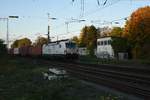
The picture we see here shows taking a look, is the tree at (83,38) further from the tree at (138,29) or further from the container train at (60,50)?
the container train at (60,50)

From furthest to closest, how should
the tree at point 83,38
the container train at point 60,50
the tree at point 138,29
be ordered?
1. the tree at point 83,38
2. the tree at point 138,29
3. the container train at point 60,50

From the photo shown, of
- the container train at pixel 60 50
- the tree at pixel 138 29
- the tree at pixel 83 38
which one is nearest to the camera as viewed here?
the container train at pixel 60 50

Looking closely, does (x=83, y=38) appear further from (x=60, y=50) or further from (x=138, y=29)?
(x=60, y=50)

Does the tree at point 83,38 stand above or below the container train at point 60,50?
above

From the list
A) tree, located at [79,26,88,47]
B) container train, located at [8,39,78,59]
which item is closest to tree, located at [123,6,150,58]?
container train, located at [8,39,78,59]

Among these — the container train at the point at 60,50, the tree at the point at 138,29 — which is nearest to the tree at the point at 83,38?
the tree at the point at 138,29

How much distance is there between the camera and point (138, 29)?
6912cm

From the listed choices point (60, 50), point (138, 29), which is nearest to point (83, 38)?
point (138, 29)

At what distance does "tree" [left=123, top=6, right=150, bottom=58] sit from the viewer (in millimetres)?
66562

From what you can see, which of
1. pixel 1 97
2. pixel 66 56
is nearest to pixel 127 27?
pixel 66 56

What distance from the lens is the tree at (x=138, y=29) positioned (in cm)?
6656

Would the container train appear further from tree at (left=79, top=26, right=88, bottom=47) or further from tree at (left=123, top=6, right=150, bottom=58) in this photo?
tree at (left=79, top=26, right=88, bottom=47)

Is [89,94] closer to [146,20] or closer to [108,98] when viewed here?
[108,98]

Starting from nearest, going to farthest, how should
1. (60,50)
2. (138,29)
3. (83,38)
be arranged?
(60,50) → (138,29) → (83,38)
